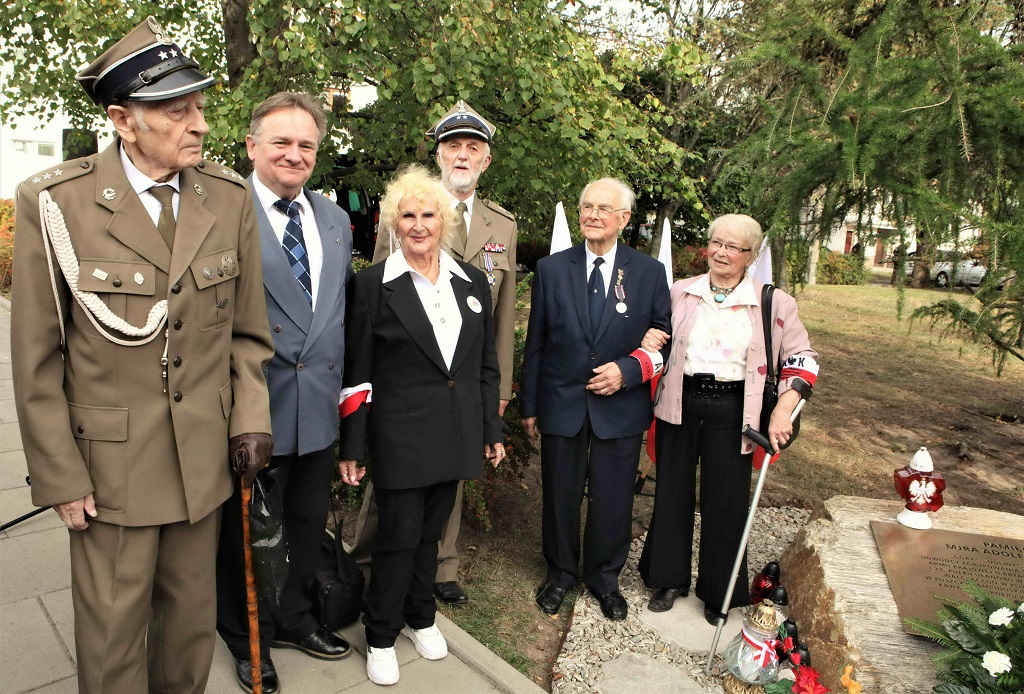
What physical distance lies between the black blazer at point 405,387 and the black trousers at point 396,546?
0.11 meters

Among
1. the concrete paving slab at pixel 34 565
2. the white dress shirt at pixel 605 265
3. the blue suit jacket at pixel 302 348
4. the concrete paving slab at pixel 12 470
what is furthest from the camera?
the concrete paving slab at pixel 12 470

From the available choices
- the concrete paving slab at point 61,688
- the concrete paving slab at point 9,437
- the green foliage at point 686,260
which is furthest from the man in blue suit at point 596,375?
the green foliage at point 686,260

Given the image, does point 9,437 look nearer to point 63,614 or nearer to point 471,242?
point 63,614

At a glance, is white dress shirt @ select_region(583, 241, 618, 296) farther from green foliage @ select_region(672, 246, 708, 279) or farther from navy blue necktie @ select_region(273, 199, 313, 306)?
green foliage @ select_region(672, 246, 708, 279)

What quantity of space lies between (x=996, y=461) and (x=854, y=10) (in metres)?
4.29

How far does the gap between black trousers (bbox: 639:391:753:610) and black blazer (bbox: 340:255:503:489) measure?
1.13 meters

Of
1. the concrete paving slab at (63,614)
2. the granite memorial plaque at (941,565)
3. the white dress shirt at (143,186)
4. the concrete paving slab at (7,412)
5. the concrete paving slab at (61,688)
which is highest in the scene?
the white dress shirt at (143,186)

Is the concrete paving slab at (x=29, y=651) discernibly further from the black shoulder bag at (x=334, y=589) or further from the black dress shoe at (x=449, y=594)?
the black dress shoe at (x=449, y=594)

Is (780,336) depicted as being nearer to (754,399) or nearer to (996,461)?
(754,399)

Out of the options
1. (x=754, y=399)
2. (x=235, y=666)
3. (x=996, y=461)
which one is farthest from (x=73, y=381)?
(x=996, y=461)

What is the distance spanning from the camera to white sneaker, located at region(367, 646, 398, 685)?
293 cm

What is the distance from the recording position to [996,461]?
610cm

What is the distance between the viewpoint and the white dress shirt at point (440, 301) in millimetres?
2881

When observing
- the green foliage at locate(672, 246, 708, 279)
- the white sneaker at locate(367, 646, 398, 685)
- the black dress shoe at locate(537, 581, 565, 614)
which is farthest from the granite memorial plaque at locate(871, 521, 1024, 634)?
the green foliage at locate(672, 246, 708, 279)
